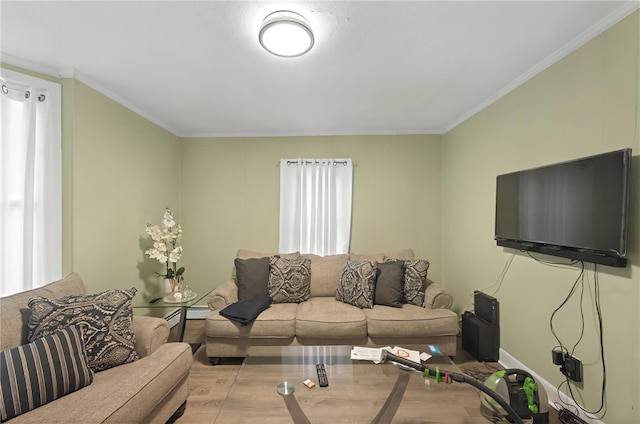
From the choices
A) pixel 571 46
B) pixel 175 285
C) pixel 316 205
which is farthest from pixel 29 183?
pixel 571 46

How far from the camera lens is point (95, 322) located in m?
→ 1.74

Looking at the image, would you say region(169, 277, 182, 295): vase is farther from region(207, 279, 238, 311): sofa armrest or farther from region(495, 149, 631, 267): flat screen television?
region(495, 149, 631, 267): flat screen television

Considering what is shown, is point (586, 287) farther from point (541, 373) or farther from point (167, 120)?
point (167, 120)

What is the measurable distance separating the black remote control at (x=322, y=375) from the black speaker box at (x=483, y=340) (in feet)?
5.53

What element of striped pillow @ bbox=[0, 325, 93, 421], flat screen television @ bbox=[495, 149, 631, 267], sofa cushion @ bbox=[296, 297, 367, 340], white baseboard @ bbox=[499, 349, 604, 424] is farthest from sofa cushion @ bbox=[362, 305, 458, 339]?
striped pillow @ bbox=[0, 325, 93, 421]

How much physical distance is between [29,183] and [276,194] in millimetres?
2434

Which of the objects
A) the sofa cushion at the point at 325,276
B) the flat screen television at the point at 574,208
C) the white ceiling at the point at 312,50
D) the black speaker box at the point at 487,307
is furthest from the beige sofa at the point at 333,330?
the white ceiling at the point at 312,50

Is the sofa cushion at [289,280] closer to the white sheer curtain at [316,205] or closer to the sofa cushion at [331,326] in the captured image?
the sofa cushion at [331,326]

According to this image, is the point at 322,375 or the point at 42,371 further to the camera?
the point at 322,375

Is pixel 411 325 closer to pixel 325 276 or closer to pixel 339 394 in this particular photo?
pixel 325 276

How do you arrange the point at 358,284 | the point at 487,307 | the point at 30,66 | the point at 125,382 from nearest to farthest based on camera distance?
the point at 125,382
the point at 30,66
the point at 487,307
the point at 358,284

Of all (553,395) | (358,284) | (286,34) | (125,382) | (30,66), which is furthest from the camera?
(358,284)

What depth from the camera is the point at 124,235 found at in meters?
2.94

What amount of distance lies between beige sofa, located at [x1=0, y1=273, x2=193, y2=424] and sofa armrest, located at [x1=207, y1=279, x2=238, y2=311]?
0.79m
